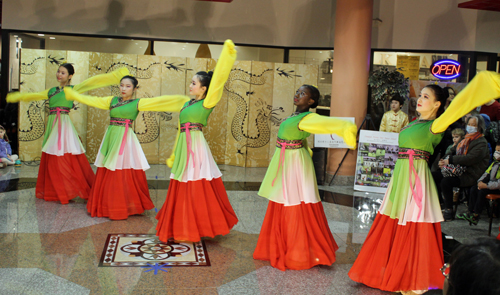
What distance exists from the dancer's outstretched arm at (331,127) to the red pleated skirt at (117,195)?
218cm

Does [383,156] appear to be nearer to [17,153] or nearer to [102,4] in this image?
[102,4]

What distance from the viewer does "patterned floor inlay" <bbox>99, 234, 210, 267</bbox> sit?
3.44 m

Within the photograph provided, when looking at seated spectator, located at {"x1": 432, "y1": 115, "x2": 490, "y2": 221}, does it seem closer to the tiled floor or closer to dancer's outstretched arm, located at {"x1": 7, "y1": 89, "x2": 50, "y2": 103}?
the tiled floor

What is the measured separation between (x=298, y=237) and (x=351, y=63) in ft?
14.2

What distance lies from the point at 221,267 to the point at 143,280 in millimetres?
619

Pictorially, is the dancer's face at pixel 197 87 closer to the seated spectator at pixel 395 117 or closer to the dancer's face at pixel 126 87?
the dancer's face at pixel 126 87

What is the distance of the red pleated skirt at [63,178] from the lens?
5102 mm

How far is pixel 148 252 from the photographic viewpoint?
3656mm

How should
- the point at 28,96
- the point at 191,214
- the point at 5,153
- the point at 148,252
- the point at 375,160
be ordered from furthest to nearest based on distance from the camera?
the point at 5,153 < the point at 375,160 < the point at 28,96 < the point at 191,214 < the point at 148,252

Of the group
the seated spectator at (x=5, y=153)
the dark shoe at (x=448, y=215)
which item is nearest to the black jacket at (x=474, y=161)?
the dark shoe at (x=448, y=215)

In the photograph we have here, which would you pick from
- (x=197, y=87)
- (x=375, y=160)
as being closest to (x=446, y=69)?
(x=375, y=160)

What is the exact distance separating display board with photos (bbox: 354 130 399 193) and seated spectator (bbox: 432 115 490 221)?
4.40 feet

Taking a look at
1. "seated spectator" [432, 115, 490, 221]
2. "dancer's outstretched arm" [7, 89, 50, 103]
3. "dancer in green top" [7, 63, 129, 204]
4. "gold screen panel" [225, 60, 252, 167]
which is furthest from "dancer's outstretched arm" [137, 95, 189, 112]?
"gold screen panel" [225, 60, 252, 167]

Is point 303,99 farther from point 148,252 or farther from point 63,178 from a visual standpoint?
point 63,178
